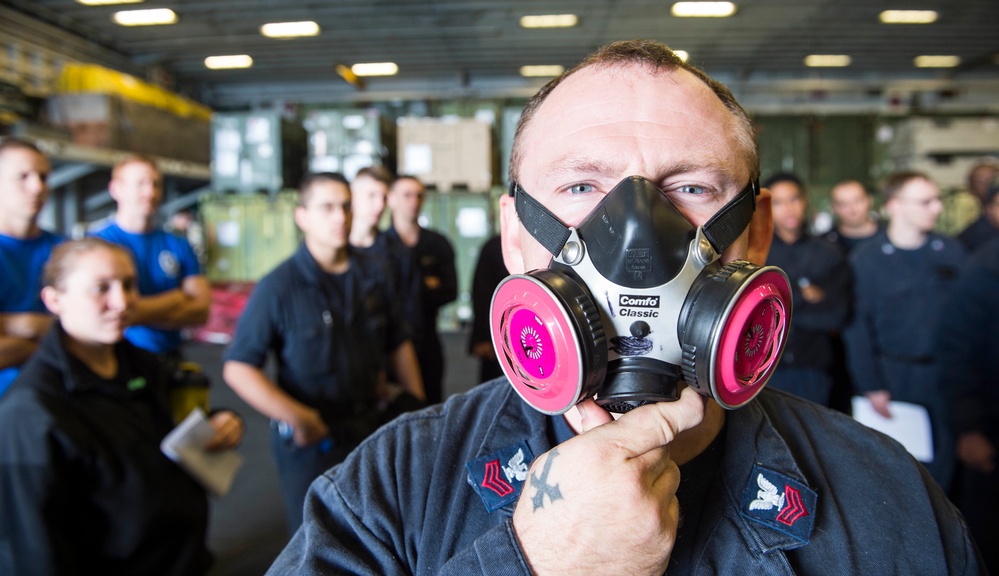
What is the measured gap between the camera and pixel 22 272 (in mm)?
3150

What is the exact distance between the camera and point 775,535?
1.07 m

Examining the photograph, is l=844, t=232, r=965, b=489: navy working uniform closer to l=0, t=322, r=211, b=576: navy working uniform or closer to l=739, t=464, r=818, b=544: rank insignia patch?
l=739, t=464, r=818, b=544: rank insignia patch

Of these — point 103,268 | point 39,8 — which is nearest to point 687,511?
point 103,268

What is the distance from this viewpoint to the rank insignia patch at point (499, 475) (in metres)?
1.10

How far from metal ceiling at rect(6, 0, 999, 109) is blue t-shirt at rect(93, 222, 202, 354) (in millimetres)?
6145

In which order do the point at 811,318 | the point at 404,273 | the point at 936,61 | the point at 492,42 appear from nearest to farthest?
1. the point at 811,318
2. the point at 404,273
3. the point at 492,42
4. the point at 936,61

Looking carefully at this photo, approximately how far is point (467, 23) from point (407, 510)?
9803 mm

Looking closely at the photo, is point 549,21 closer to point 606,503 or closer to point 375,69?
point 375,69

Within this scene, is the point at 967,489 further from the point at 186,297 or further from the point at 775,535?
the point at 186,297

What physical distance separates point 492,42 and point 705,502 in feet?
35.3

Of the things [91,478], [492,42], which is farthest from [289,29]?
[91,478]

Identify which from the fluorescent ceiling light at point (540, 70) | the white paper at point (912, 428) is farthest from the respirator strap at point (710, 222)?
the fluorescent ceiling light at point (540, 70)

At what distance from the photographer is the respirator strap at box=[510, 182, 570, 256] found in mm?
1136

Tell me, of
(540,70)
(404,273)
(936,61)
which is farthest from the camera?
(540,70)
